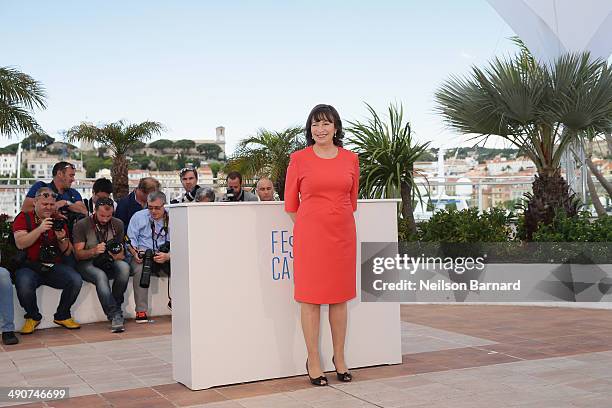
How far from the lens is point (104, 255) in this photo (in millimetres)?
7648

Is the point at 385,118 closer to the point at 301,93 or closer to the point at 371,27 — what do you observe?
the point at 371,27

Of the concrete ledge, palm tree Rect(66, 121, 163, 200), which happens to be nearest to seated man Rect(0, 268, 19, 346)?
the concrete ledge

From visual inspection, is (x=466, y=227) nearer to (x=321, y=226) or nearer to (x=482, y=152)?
(x=482, y=152)

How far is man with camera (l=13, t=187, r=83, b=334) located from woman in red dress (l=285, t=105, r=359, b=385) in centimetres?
318

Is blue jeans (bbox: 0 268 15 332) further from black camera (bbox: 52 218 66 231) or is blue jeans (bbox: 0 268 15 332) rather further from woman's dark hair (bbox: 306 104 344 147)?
woman's dark hair (bbox: 306 104 344 147)

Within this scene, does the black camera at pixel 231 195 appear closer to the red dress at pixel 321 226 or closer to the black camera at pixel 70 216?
the black camera at pixel 70 216

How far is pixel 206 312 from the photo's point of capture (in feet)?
15.8

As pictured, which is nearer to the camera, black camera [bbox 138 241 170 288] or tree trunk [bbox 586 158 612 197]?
black camera [bbox 138 241 170 288]

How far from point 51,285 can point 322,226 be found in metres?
3.82

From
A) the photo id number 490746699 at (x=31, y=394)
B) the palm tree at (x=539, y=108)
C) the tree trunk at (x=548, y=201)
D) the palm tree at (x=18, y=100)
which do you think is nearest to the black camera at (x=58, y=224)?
the photo id number 490746699 at (x=31, y=394)

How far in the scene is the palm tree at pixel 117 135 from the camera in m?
22.2

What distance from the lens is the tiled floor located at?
14.8 feet

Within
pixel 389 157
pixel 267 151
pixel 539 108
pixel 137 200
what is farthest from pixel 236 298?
pixel 267 151

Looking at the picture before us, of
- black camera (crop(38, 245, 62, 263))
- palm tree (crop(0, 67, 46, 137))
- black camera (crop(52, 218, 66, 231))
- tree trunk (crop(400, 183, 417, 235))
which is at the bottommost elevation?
black camera (crop(38, 245, 62, 263))
